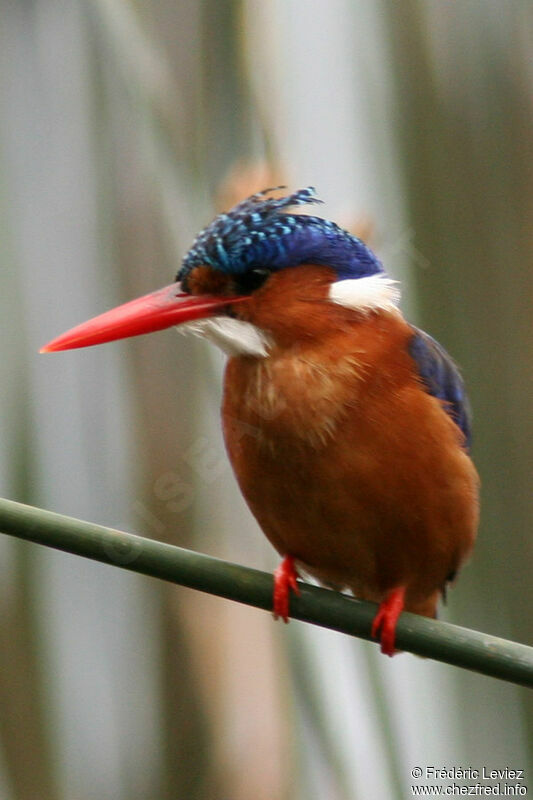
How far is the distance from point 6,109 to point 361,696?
55.2 inches

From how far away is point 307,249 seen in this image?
68.6 inches

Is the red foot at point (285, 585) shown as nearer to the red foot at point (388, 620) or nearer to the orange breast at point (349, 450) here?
the orange breast at point (349, 450)

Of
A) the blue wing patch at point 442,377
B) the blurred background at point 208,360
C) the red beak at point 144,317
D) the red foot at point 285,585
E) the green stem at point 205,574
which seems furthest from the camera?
the blurred background at point 208,360

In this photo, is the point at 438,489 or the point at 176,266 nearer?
the point at 438,489

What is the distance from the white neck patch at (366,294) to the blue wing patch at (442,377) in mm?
80

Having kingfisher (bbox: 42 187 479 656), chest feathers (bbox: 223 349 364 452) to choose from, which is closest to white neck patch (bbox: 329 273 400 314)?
kingfisher (bbox: 42 187 479 656)

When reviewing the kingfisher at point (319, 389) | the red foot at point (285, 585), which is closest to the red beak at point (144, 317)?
the kingfisher at point (319, 389)

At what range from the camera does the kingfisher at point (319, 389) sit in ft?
5.39

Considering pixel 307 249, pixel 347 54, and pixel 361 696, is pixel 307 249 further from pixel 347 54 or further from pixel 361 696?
pixel 361 696

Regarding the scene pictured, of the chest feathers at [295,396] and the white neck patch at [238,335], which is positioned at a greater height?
the white neck patch at [238,335]

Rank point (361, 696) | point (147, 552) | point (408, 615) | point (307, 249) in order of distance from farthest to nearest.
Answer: point (361, 696), point (307, 249), point (408, 615), point (147, 552)

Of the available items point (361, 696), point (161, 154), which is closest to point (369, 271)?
point (161, 154)

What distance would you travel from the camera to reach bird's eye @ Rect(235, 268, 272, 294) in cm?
170

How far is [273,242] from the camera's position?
5.63ft
